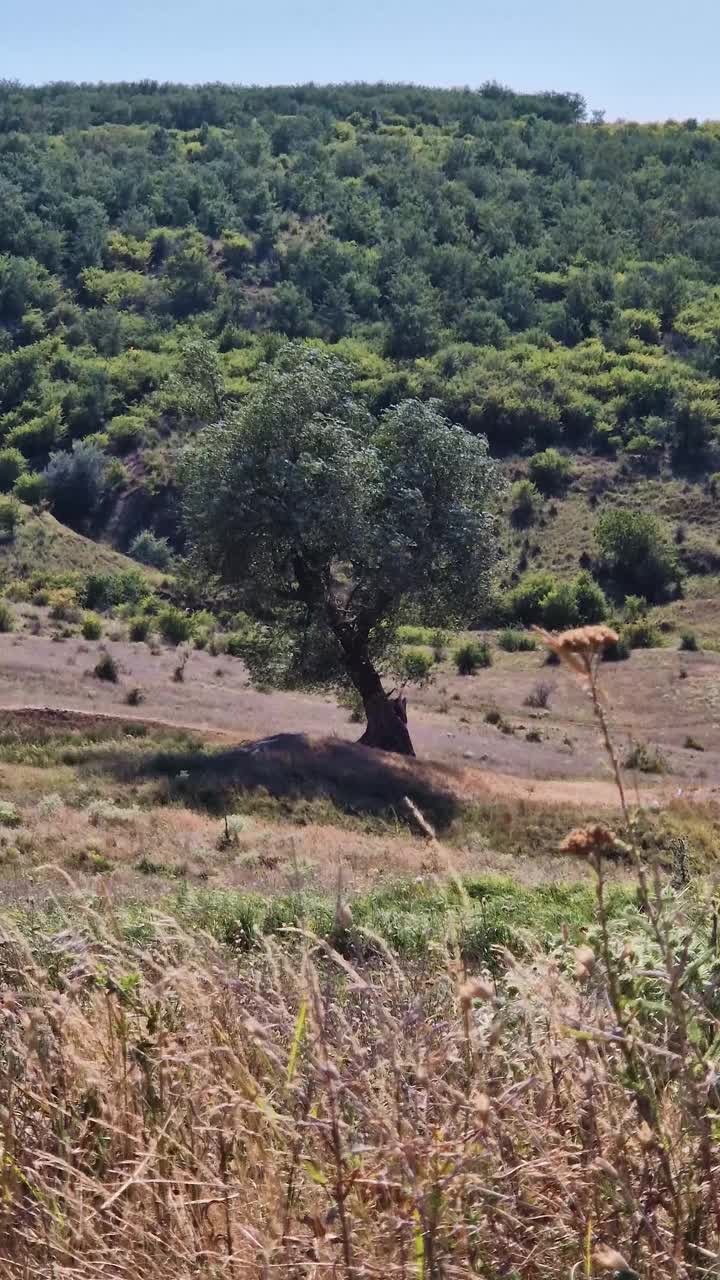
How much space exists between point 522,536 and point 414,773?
32.0 metres

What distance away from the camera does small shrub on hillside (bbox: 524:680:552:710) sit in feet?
117

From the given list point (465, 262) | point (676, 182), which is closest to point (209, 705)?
point (465, 262)

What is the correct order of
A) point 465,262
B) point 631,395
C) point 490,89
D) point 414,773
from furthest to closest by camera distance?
point 490,89 < point 465,262 < point 631,395 < point 414,773

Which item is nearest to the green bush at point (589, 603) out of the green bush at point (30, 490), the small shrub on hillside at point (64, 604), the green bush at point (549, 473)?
the green bush at point (549, 473)

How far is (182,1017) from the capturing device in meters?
3.69

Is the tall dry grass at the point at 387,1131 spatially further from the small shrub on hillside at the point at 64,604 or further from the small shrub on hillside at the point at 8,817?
the small shrub on hillside at the point at 64,604

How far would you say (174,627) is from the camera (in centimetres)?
3972

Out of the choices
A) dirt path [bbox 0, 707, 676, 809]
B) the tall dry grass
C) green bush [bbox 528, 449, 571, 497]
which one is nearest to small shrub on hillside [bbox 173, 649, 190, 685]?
dirt path [bbox 0, 707, 676, 809]

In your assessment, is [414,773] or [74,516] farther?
[74,516]

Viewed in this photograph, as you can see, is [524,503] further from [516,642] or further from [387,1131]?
[387,1131]

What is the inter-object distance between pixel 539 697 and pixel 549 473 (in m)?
22.3

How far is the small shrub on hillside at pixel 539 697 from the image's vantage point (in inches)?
1409

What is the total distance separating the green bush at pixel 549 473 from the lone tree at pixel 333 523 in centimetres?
3140

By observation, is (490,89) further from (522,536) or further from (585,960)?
(585,960)
